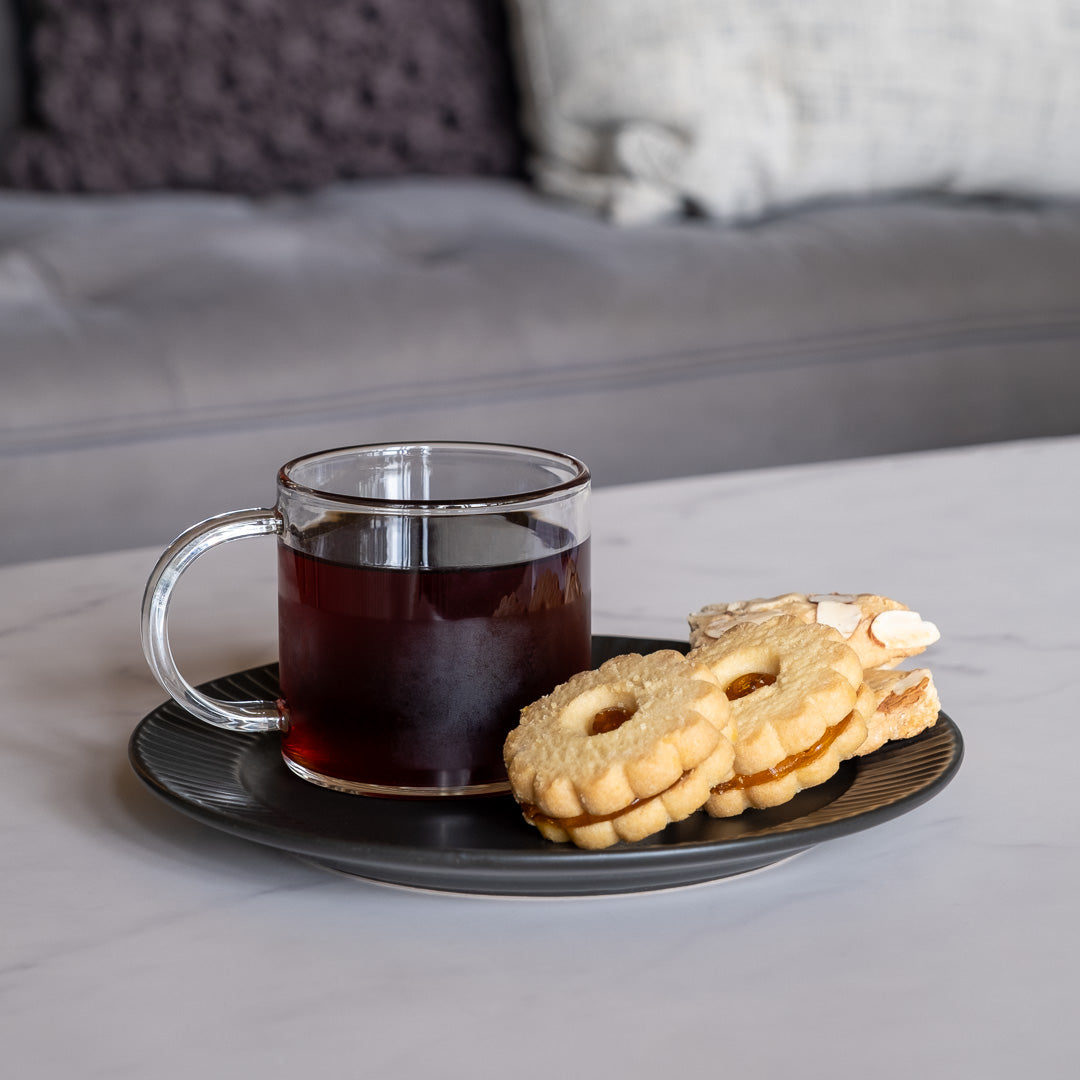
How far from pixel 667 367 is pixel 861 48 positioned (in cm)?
56

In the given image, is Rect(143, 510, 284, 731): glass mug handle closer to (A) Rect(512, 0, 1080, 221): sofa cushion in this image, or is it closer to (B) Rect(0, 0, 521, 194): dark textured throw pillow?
(A) Rect(512, 0, 1080, 221): sofa cushion

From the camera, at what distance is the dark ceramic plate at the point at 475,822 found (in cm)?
43

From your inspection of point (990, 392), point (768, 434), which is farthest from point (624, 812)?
point (990, 392)

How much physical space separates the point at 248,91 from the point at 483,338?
629 mm

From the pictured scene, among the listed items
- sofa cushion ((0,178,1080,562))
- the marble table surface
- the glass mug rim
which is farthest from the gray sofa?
the glass mug rim

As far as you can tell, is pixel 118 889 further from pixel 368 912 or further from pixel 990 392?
pixel 990 392

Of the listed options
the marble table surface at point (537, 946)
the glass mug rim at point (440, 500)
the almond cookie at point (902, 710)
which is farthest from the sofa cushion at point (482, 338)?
the almond cookie at point (902, 710)

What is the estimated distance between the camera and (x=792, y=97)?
6.07 ft

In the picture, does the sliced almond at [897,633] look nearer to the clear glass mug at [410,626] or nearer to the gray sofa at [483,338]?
the clear glass mug at [410,626]

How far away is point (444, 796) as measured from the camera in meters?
0.51

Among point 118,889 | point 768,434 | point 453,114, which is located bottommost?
point 768,434

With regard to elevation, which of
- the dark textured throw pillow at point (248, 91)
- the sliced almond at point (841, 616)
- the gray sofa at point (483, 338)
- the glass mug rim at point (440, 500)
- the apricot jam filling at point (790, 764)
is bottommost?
the gray sofa at point (483, 338)

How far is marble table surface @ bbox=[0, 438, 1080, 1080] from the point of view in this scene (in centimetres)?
39

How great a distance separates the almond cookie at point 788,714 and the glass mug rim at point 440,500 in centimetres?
8
